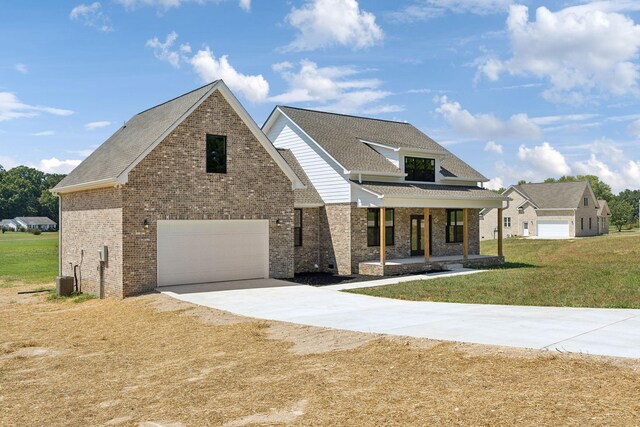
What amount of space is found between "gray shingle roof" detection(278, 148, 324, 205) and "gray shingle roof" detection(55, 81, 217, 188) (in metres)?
6.11

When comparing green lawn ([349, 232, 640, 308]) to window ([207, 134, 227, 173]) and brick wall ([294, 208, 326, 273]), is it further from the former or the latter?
window ([207, 134, 227, 173])

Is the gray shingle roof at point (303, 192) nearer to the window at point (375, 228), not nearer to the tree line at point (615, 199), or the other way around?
the window at point (375, 228)

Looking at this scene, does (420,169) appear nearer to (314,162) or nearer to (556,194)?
(314,162)

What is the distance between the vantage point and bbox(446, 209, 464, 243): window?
2777 cm

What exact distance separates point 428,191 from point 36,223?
11295 cm

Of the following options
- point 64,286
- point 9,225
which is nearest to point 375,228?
point 64,286

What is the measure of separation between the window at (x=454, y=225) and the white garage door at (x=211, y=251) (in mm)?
10773

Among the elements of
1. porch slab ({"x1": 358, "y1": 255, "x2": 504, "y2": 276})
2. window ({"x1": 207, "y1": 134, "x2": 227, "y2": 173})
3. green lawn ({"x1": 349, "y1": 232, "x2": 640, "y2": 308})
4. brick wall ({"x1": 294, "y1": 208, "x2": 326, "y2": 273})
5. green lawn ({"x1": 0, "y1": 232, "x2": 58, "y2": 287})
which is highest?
window ({"x1": 207, "y1": 134, "x2": 227, "y2": 173})

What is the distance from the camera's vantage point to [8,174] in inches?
5162

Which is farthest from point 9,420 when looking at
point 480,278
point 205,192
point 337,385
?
point 480,278

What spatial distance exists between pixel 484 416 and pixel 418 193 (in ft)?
59.8

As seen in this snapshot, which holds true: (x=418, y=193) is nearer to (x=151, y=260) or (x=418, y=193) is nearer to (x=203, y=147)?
(x=203, y=147)

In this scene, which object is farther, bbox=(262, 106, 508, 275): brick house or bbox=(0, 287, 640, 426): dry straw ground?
bbox=(262, 106, 508, 275): brick house

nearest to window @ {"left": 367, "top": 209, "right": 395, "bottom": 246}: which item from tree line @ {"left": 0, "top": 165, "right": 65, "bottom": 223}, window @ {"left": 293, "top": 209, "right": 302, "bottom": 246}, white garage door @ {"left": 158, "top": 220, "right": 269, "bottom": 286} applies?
window @ {"left": 293, "top": 209, "right": 302, "bottom": 246}
